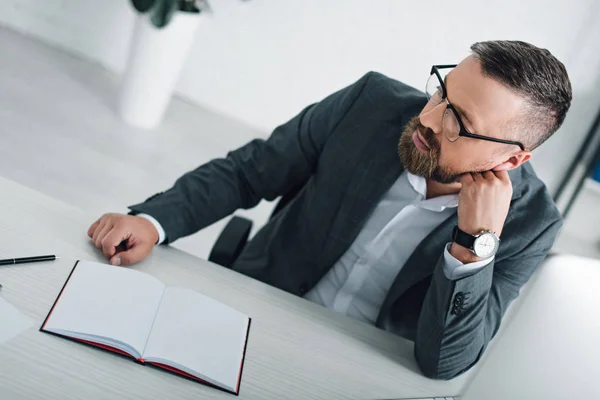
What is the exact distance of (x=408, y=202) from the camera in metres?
1.43

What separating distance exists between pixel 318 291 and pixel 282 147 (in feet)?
1.16

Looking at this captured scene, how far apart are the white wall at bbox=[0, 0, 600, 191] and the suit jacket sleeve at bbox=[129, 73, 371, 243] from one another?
1937 mm

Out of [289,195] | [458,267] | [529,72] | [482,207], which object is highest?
[529,72]

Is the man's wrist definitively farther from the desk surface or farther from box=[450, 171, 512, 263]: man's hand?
the desk surface

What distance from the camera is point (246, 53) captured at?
346 centimetres

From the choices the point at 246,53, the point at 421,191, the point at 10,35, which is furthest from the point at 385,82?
the point at 10,35

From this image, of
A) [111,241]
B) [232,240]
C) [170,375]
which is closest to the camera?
[170,375]

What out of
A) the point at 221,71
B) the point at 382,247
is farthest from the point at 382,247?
the point at 221,71

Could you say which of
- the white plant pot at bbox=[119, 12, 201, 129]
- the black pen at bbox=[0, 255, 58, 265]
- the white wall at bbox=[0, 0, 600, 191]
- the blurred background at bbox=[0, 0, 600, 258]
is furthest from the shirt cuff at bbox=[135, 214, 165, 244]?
the white wall at bbox=[0, 0, 600, 191]

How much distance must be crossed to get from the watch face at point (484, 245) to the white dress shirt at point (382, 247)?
19 cm

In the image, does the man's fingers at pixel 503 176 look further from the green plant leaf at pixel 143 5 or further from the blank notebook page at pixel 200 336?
the green plant leaf at pixel 143 5

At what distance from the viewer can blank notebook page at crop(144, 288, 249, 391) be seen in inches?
38.2

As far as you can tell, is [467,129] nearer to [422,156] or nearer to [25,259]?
[422,156]

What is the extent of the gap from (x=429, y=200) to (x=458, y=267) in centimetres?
23
